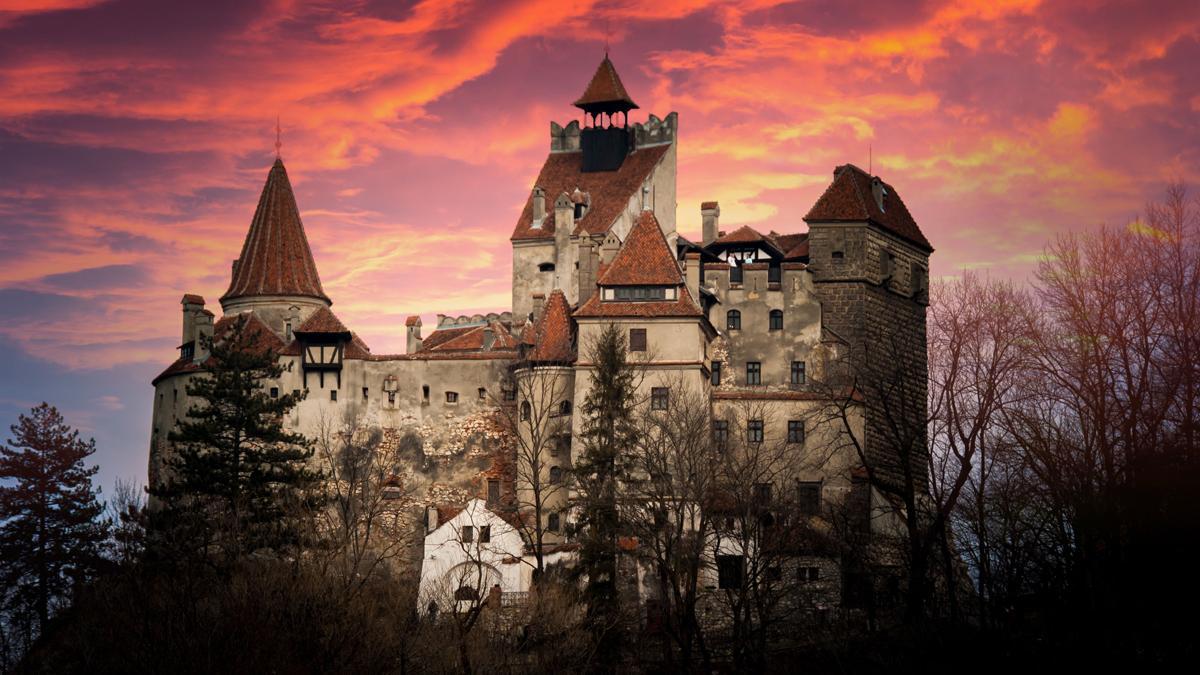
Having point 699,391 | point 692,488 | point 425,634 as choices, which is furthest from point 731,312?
point 425,634

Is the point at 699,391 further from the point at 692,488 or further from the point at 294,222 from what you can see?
the point at 294,222

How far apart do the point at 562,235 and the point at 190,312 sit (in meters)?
19.3

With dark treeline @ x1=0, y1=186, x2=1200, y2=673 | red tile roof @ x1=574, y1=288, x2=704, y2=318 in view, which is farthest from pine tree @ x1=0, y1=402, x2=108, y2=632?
red tile roof @ x1=574, y1=288, x2=704, y2=318

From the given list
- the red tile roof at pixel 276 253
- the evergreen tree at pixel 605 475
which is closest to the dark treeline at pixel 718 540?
the evergreen tree at pixel 605 475

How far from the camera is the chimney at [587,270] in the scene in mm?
76688

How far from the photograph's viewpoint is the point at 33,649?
209 feet

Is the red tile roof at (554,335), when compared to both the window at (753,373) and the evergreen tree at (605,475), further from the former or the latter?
the window at (753,373)

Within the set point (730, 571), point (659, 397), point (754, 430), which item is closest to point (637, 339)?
point (659, 397)

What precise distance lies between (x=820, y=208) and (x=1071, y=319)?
22.1 meters

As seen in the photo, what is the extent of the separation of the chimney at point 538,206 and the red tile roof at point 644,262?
1235cm

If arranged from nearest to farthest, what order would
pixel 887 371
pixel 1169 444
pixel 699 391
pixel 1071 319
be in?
pixel 1169 444 → pixel 1071 319 → pixel 699 391 → pixel 887 371

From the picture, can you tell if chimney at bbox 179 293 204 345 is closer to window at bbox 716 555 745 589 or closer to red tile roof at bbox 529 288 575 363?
red tile roof at bbox 529 288 575 363

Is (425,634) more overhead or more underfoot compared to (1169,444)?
more underfoot

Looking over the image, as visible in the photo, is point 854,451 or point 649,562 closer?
point 649,562
